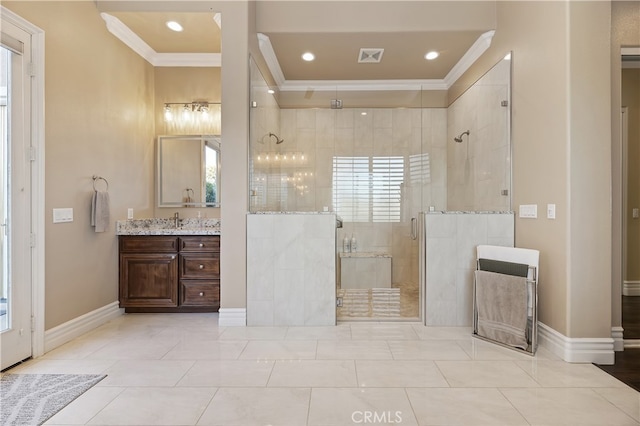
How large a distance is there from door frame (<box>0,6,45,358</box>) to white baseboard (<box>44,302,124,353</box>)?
0.30ft

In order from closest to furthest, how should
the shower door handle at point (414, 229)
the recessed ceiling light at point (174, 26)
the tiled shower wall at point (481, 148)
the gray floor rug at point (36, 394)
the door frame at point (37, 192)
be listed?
the gray floor rug at point (36, 394)
the door frame at point (37, 192)
the tiled shower wall at point (481, 148)
the recessed ceiling light at point (174, 26)
the shower door handle at point (414, 229)

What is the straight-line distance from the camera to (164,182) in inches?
174

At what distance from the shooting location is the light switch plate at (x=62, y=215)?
2.85 meters

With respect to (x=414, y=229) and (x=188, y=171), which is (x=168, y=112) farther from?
(x=414, y=229)

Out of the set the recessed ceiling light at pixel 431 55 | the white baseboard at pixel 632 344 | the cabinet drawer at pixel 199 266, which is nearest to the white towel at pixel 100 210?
the cabinet drawer at pixel 199 266

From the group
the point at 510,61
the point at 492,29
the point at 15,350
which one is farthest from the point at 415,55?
the point at 15,350

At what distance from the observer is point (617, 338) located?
281cm

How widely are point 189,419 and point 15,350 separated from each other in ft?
5.16

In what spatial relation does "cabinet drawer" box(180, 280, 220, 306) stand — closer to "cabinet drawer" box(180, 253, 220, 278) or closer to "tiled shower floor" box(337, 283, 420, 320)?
"cabinet drawer" box(180, 253, 220, 278)

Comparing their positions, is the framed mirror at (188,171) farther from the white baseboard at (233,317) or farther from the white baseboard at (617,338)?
the white baseboard at (617,338)

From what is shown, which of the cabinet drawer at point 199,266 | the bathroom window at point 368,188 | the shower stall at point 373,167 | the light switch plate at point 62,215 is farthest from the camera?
the bathroom window at point 368,188

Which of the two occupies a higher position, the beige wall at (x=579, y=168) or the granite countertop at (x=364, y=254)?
the beige wall at (x=579, y=168)

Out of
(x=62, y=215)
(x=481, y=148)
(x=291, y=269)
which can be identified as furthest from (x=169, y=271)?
(x=481, y=148)

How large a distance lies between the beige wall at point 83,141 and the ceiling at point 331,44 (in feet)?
1.43
